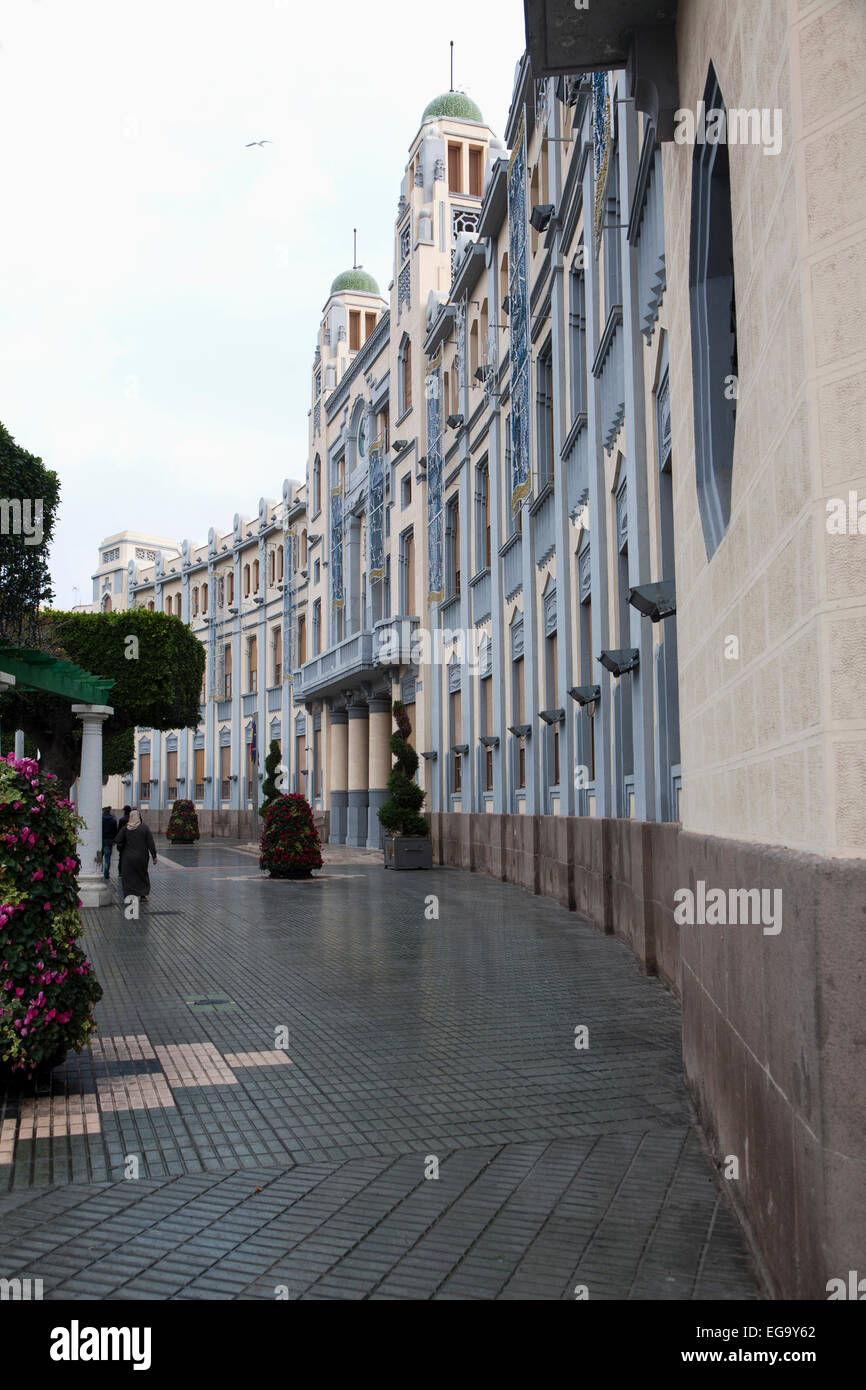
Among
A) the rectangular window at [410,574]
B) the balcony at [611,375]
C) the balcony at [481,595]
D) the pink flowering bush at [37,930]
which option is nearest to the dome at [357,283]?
the rectangular window at [410,574]

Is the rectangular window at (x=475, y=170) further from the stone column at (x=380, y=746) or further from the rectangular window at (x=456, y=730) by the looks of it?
the stone column at (x=380, y=746)

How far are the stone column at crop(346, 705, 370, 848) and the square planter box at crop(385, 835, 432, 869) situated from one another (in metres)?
10.9

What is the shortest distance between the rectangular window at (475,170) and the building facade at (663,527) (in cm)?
12

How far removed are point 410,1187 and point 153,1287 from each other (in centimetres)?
133

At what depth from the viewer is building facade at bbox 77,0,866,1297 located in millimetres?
3178

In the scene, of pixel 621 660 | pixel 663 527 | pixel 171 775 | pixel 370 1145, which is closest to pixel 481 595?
pixel 621 660

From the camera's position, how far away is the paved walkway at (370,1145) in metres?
4.18

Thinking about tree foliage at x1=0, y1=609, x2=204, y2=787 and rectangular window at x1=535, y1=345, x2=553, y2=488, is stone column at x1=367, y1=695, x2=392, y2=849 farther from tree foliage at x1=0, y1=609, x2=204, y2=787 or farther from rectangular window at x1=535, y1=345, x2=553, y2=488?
rectangular window at x1=535, y1=345, x2=553, y2=488

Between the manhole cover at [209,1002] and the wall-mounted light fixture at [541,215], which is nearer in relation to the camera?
the manhole cover at [209,1002]

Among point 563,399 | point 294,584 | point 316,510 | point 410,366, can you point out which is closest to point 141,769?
point 294,584

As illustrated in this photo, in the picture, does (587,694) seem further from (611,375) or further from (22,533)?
(22,533)

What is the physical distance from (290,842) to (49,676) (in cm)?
944

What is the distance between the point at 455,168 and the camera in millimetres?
30906
